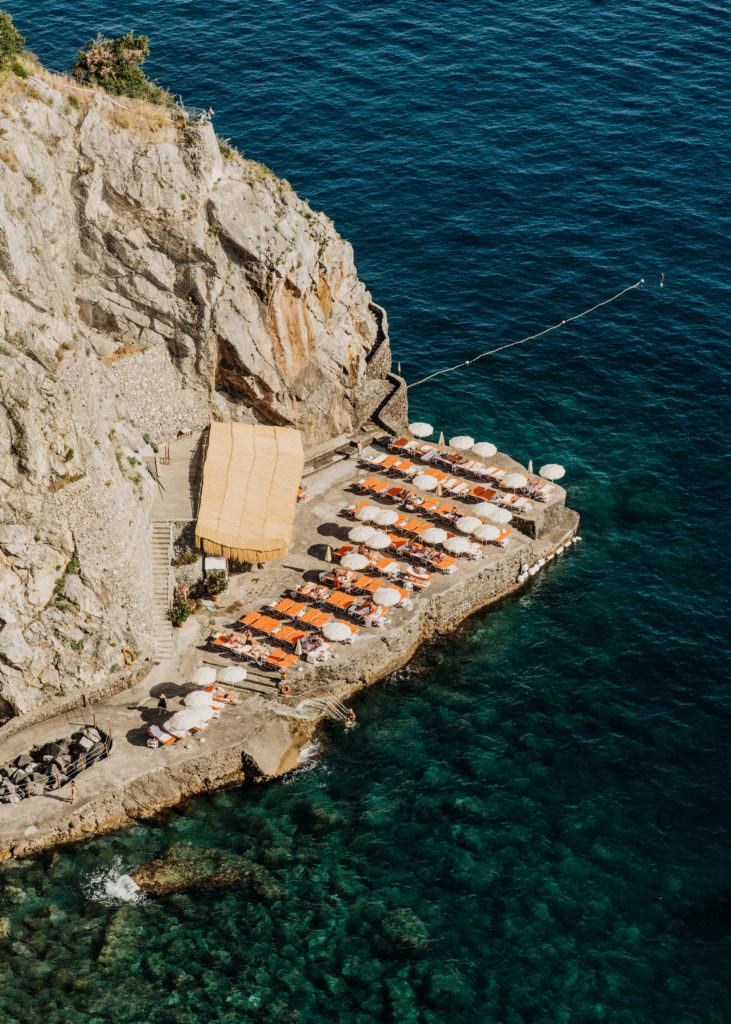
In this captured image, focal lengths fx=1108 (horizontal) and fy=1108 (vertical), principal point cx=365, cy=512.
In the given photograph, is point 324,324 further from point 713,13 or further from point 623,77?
point 713,13

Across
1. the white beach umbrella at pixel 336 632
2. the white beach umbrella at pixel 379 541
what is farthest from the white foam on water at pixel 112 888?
the white beach umbrella at pixel 379 541

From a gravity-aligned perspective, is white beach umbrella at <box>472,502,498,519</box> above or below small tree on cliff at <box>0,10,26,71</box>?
below

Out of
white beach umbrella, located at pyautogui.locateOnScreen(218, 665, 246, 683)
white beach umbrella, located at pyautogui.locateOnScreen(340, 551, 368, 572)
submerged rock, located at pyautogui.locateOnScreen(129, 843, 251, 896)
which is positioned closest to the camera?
submerged rock, located at pyautogui.locateOnScreen(129, 843, 251, 896)

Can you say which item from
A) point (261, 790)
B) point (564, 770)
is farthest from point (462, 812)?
point (261, 790)

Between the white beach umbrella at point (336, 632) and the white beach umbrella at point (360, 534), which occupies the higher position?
the white beach umbrella at point (360, 534)

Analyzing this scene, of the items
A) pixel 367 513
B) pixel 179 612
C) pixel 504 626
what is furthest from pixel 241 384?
pixel 504 626

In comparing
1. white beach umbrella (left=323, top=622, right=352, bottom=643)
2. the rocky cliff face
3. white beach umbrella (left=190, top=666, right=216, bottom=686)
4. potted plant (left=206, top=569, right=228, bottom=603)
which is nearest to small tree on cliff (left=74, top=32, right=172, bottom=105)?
the rocky cliff face

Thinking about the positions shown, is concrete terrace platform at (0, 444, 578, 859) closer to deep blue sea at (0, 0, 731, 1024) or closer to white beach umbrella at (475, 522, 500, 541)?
white beach umbrella at (475, 522, 500, 541)

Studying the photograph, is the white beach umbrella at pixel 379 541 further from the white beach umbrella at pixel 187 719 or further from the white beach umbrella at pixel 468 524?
the white beach umbrella at pixel 187 719
